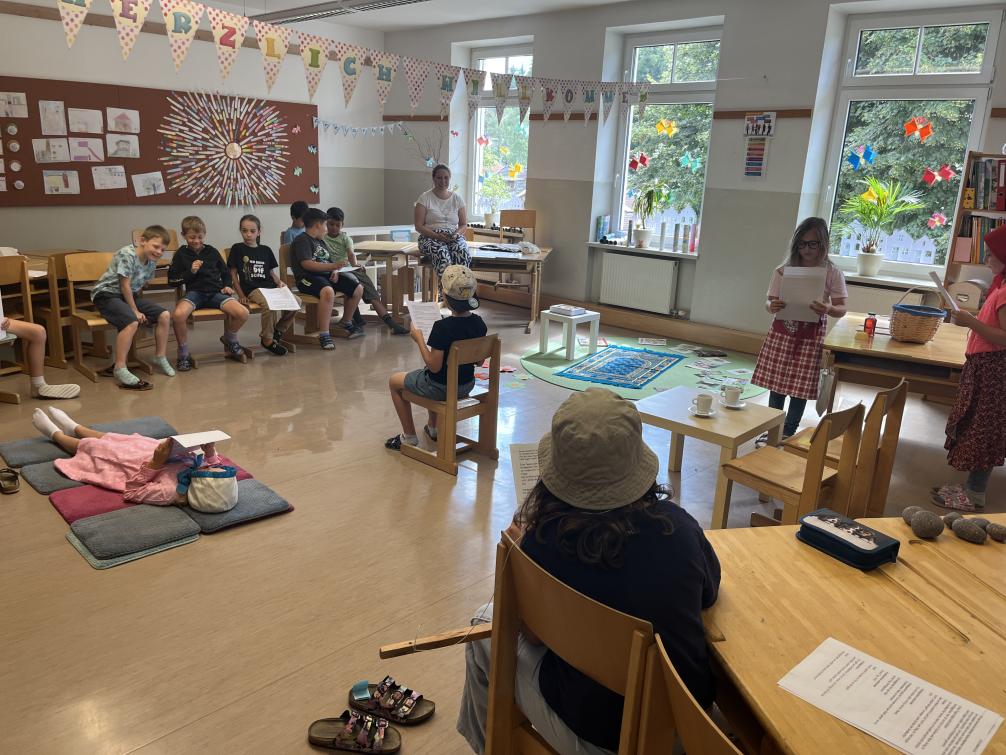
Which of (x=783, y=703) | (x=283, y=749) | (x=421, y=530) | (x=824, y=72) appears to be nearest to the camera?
(x=783, y=703)

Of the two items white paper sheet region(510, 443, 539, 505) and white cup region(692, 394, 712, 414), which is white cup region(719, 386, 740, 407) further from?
white paper sheet region(510, 443, 539, 505)

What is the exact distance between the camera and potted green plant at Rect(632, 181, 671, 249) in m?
7.45

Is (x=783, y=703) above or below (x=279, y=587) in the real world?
above

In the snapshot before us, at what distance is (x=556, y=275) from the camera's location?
26.7 ft

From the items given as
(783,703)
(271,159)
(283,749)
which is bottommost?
(283,749)

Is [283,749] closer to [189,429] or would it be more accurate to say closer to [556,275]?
[189,429]

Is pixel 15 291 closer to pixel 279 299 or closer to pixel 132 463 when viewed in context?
pixel 279 299

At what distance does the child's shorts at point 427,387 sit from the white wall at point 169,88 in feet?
16.2

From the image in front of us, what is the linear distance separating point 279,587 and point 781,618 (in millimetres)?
1893

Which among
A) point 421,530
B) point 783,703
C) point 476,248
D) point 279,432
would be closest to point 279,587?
point 421,530

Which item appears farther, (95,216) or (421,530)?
(95,216)

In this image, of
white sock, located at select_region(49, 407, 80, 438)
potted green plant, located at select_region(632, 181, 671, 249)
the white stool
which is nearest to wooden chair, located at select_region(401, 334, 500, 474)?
white sock, located at select_region(49, 407, 80, 438)

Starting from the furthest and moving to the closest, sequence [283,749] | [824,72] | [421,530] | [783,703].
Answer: [824,72] < [421,530] < [283,749] < [783,703]

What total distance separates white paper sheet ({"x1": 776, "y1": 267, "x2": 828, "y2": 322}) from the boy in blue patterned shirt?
13.0 ft
